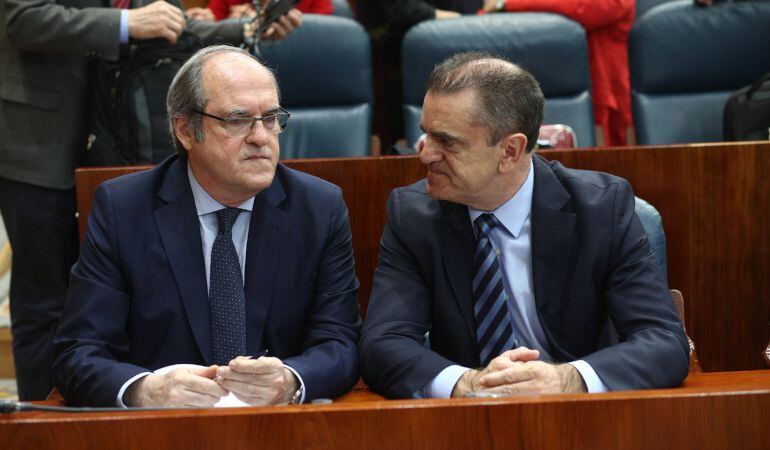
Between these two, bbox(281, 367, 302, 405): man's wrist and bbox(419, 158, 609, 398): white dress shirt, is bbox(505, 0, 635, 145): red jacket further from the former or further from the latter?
bbox(281, 367, 302, 405): man's wrist

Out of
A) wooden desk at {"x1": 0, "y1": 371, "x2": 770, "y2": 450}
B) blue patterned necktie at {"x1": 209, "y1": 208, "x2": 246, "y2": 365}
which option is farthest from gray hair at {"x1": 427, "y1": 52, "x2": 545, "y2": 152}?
wooden desk at {"x1": 0, "y1": 371, "x2": 770, "y2": 450}

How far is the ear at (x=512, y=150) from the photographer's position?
1.78 meters

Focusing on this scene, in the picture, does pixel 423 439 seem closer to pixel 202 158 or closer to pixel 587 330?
pixel 587 330

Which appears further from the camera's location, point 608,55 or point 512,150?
point 608,55

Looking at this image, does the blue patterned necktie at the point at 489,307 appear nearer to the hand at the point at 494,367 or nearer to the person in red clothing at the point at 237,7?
the hand at the point at 494,367

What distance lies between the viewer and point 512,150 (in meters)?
1.79

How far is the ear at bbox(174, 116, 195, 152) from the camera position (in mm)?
1831

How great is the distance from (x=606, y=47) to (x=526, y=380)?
6.96 feet

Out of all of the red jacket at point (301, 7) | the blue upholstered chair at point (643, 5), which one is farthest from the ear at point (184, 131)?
the blue upholstered chair at point (643, 5)

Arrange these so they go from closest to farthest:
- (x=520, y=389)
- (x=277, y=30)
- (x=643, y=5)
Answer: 1. (x=520, y=389)
2. (x=277, y=30)
3. (x=643, y=5)

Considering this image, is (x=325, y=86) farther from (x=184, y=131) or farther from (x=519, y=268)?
(x=519, y=268)

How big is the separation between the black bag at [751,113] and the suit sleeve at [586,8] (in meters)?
0.62

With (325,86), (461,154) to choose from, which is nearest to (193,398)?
(461,154)

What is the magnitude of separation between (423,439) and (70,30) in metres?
1.61
